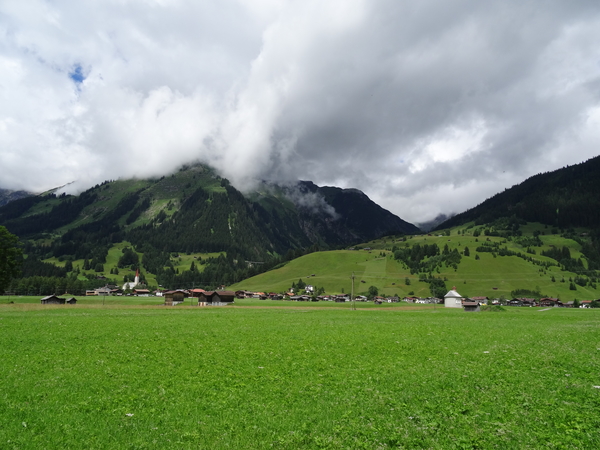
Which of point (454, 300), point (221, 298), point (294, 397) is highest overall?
point (221, 298)

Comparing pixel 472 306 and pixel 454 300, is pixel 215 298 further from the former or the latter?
pixel 454 300

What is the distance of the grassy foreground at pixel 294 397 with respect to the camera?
10305 millimetres

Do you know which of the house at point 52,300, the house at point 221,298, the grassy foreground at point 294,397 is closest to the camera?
the grassy foreground at point 294,397

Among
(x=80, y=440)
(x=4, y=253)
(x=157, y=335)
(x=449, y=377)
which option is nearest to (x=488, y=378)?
(x=449, y=377)

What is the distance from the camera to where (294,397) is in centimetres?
1433

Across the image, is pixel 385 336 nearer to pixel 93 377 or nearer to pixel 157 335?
pixel 157 335

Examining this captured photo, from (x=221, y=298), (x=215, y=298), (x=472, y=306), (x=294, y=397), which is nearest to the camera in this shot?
(x=294, y=397)

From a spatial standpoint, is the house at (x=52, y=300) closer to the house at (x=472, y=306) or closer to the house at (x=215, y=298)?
the house at (x=215, y=298)

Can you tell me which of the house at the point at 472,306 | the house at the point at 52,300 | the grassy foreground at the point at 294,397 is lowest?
the house at the point at 472,306

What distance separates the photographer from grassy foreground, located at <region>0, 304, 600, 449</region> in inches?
406

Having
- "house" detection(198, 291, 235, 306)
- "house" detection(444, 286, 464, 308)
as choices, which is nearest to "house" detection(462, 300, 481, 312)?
"house" detection(444, 286, 464, 308)

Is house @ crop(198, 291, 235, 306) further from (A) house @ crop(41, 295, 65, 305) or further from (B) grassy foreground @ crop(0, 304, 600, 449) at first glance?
(B) grassy foreground @ crop(0, 304, 600, 449)

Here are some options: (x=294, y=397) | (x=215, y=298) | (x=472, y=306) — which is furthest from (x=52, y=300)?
(x=472, y=306)

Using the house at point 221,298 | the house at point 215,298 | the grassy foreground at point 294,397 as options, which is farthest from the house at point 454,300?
the grassy foreground at point 294,397
